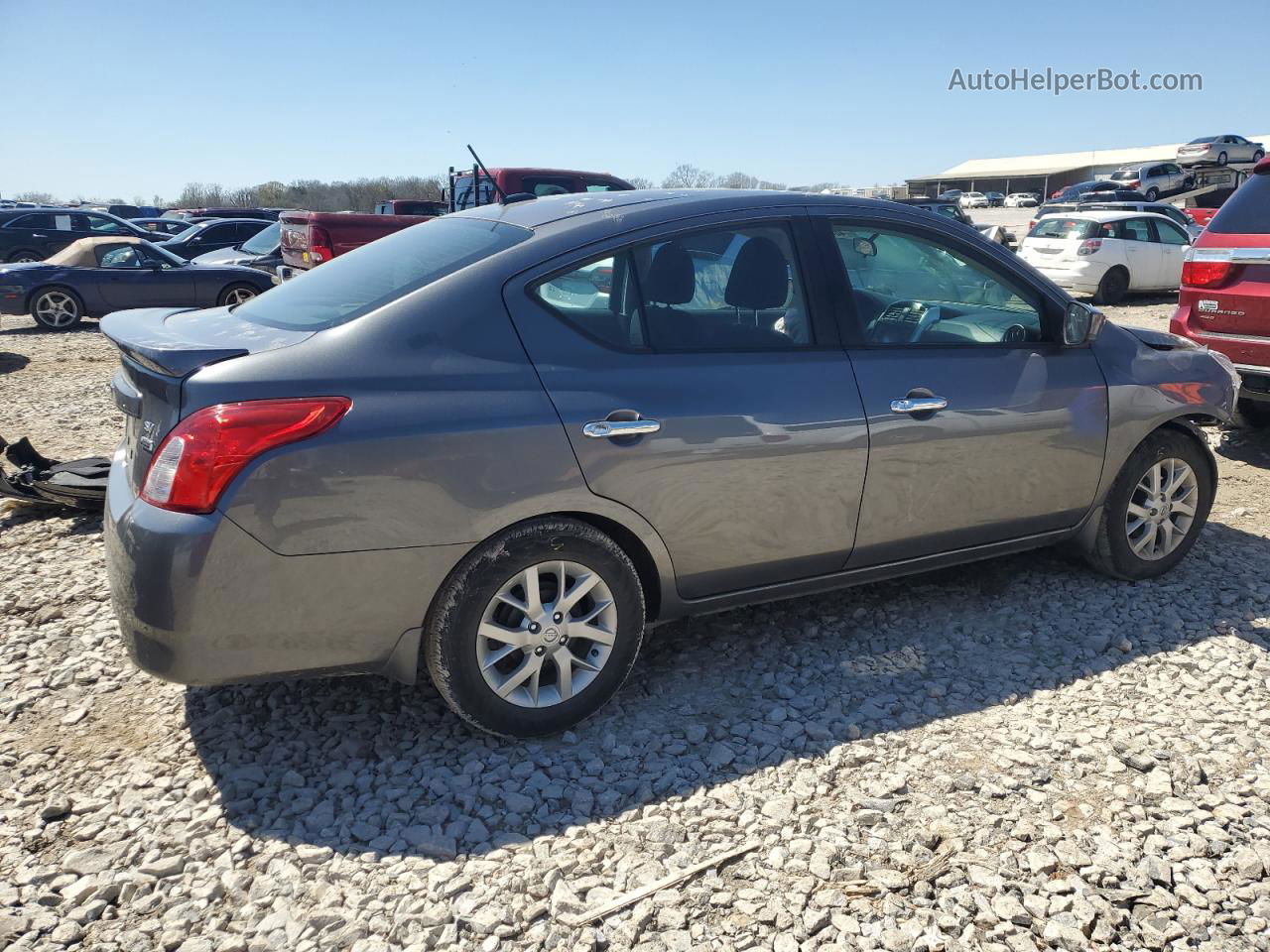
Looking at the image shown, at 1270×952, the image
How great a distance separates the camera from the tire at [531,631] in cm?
297

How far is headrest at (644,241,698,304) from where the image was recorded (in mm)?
3324

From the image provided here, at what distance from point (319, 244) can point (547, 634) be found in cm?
1021

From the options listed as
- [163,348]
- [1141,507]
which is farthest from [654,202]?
[1141,507]

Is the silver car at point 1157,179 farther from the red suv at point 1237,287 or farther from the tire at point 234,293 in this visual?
the red suv at point 1237,287

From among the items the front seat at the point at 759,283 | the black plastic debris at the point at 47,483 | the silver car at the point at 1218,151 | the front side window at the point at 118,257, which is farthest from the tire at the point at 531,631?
the silver car at the point at 1218,151

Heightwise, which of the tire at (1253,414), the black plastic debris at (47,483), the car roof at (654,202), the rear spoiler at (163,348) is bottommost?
the black plastic debris at (47,483)

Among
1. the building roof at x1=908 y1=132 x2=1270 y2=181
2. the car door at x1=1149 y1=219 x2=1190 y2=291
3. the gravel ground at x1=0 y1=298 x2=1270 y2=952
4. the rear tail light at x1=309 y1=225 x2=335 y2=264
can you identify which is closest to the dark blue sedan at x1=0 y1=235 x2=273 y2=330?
the rear tail light at x1=309 y1=225 x2=335 y2=264

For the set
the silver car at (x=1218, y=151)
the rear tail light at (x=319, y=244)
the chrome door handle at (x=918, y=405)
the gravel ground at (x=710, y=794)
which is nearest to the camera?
the gravel ground at (x=710, y=794)

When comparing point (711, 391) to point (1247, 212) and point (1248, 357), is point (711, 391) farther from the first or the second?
point (1247, 212)

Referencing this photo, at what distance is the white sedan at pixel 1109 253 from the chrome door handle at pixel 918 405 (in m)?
13.2

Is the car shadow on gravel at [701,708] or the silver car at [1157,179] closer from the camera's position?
the car shadow on gravel at [701,708]

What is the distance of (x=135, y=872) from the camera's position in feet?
8.51

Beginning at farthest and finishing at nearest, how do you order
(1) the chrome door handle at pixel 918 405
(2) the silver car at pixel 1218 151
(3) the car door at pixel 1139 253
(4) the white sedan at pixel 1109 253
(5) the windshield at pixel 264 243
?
(2) the silver car at pixel 1218 151, (5) the windshield at pixel 264 243, (3) the car door at pixel 1139 253, (4) the white sedan at pixel 1109 253, (1) the chrome door handle at pixel 918 405

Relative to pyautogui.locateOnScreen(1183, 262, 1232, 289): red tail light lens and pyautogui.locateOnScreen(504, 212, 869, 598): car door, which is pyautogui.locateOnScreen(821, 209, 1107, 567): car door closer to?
pyautogui.locateOnScreen(504, 212, 869, 598): car door
